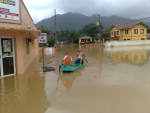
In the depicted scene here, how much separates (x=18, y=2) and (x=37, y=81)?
4.75 m

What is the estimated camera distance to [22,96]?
6395mm

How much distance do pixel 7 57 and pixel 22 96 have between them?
12.2ft

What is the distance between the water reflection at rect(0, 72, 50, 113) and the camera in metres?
5.28

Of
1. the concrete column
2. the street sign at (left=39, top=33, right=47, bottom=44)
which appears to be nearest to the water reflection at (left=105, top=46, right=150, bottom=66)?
the street sign at (left=39, top=33, right=47, bottom=44)

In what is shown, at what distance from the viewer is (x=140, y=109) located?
5051mm

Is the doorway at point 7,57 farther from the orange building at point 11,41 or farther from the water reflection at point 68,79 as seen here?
the water reflection at point 68,79

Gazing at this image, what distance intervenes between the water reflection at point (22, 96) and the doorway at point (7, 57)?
60 cm

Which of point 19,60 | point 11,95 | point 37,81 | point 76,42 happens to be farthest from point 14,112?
point 76,42

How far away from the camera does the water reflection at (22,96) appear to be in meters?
5.28

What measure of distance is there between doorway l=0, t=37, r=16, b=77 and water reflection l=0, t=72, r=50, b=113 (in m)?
0.60

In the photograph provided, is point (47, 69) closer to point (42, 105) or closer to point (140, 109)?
point (42, 105)

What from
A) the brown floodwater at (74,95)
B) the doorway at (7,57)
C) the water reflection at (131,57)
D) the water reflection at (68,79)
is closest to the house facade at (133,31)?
the water reflection at (131,57)

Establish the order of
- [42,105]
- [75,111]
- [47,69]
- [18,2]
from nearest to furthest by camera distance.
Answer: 1. [75,111]
2. [42,105]
3. [18,2]
4. [47,69]

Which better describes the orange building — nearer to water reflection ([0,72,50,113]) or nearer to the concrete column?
the concrete column
